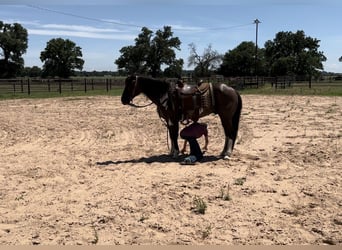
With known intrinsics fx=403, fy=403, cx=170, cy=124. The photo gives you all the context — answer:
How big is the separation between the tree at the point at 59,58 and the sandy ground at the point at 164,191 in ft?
228

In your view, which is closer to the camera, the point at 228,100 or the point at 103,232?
the point at 103,232

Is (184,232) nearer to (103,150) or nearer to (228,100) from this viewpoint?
(228,100)

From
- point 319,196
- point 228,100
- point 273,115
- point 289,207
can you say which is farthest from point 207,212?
point 273,115

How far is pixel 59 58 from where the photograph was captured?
75.6m

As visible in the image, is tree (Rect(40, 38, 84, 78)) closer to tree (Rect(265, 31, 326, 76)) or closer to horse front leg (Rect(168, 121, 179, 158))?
tree (Rect(265, 31, 326, 76))

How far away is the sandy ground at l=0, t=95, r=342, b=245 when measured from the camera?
3551 mm

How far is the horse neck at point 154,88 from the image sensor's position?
6543 mm

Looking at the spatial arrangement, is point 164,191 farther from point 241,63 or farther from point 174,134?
point 241,63

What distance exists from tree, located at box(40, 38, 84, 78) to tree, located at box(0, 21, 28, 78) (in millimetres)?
4887

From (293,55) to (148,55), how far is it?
26.0 metres

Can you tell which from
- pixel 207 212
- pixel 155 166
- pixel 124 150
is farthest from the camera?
pixel 124 150

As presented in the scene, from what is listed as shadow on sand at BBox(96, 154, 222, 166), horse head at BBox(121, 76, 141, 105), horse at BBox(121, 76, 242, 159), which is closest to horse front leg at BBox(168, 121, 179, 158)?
horse at BBox(121, 76, 242, 159)

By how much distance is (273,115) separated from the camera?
12461 millimetres

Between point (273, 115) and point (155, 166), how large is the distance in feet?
23.9
